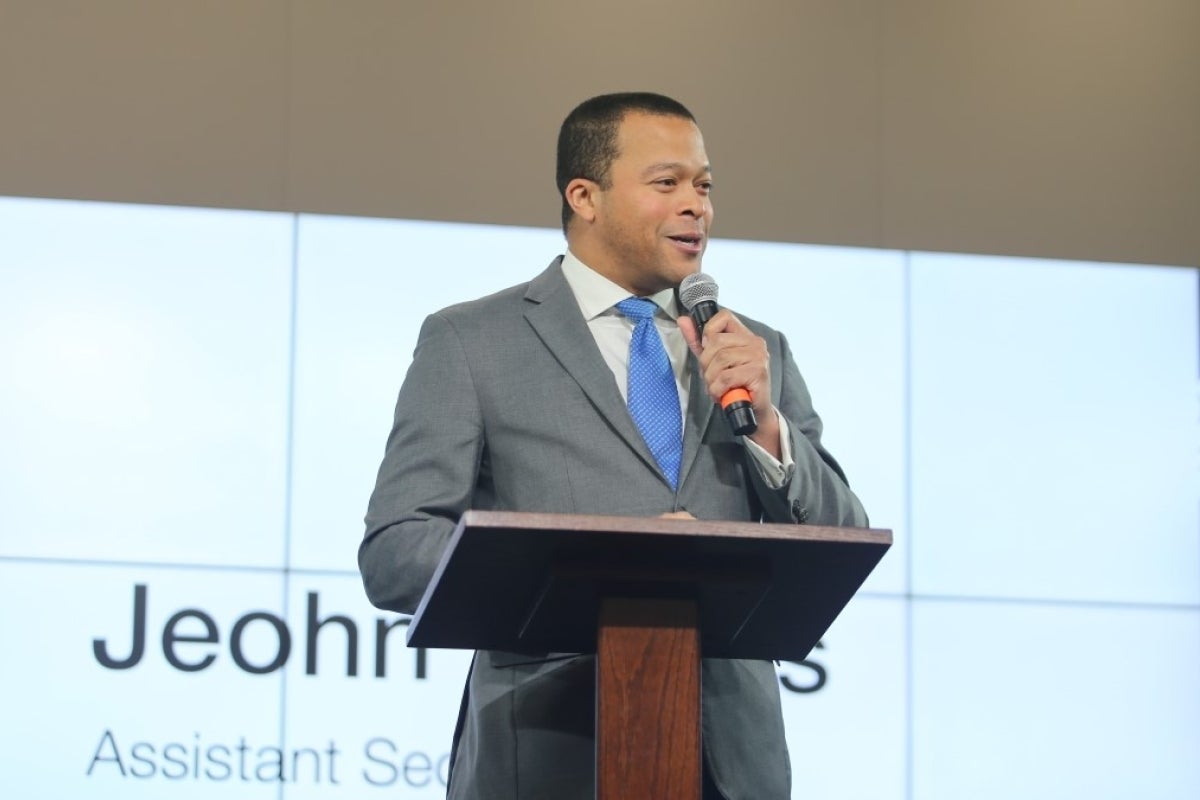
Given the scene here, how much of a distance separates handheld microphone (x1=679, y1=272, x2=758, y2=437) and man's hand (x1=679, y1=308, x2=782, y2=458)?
0.01m

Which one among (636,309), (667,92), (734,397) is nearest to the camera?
(734,397)

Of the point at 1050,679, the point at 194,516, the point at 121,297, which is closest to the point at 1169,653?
Answer: the point at 1050,679

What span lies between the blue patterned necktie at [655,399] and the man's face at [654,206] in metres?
0.10

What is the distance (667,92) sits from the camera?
3971 mm

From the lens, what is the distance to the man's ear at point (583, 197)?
2.39 metres

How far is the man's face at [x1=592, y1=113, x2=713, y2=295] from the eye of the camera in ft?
7.41

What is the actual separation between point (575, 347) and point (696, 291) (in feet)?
0.61

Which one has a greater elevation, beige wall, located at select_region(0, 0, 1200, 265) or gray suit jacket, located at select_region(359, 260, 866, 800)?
beige wall, located at select_region(0, 0, 1200, 265)

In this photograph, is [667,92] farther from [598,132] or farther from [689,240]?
[689,240]

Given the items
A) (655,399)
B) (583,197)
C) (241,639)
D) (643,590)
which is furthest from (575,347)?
(241,639)

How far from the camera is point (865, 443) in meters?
3.79

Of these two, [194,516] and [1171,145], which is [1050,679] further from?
[194,516]

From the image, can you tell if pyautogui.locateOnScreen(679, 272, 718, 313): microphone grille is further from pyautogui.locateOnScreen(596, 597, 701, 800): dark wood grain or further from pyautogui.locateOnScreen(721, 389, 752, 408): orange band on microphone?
pyautogui.locateOnScreen(596, 597, 701, 800): dark wood grain

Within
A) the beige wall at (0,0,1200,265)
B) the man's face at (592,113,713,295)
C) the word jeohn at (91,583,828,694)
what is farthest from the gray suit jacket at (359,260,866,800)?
the beige wall at (0,0,1200,265)
